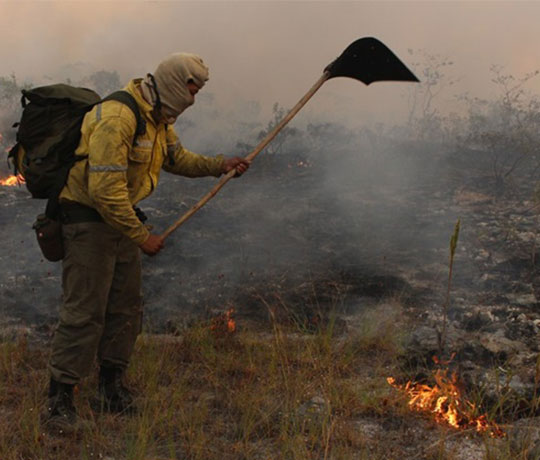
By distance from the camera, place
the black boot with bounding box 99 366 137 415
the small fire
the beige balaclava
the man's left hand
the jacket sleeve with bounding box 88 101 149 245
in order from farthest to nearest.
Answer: the small fire < the man's left hand < the black boot with bounding box 99 366 137 415 < the beige balaclava < the jacket sleeve with bounding box 88 101 149 245

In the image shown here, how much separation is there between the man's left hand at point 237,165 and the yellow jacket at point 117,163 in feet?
1.30

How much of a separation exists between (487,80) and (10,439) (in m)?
16.1

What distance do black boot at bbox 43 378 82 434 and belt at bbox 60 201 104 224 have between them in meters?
0.81

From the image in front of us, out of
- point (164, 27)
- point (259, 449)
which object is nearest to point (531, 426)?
point (259, 449)

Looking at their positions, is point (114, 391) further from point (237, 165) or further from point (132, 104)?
point (132, 104)

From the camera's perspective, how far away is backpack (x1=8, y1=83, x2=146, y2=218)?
259cm

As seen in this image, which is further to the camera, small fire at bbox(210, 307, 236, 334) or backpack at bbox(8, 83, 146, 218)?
small fire at bbox(210, 307, 236, 334)

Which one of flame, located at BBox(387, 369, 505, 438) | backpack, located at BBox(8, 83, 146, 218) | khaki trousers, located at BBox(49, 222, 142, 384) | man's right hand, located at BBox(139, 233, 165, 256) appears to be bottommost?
flame, located at BBox(387, 369, 505, 438)

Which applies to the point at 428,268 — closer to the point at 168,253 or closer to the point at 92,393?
the point at 168,253

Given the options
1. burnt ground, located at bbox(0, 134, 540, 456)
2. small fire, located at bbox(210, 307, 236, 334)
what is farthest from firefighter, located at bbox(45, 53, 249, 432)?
burnt ground, located at bbox(0, 134, 540, 456)

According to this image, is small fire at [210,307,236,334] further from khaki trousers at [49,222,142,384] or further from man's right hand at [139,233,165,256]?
man's right hand at [139,233,165,256]

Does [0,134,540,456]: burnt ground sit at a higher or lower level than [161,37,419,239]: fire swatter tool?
lower

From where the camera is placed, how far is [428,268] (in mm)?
5230

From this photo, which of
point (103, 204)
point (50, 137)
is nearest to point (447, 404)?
point (103, 204)
